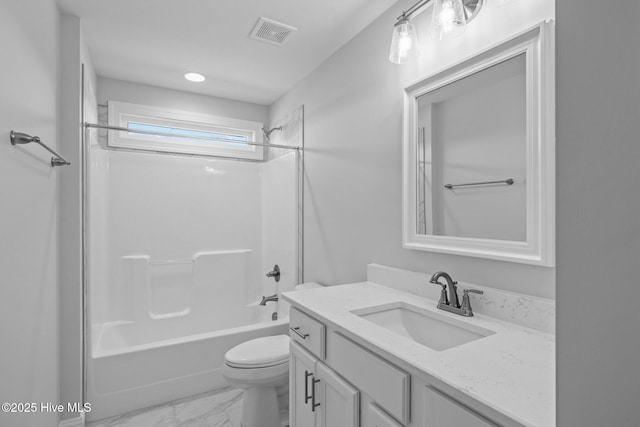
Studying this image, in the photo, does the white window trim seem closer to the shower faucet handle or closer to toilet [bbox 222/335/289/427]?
the shower faucet handle

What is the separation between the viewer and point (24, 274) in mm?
1224

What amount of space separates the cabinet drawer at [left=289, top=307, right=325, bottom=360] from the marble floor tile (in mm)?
942

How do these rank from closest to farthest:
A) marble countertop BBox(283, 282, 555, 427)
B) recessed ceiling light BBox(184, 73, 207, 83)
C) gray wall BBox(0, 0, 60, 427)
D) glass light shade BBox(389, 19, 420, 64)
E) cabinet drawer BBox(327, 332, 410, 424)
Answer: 1. marble countertop BBox(283, 282, 555, 427)
2. cabinet drawer BBox(327, 332, 410, 424)
3. gray wall BBox(0, 0, 60, 427)
4. glass light shade BBox(389, 19, 420, 64)
5. recessed ceiling light BBox(184, 73, 207, 83)

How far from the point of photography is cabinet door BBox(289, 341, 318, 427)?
1.36 m

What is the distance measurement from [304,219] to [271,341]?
1018mm

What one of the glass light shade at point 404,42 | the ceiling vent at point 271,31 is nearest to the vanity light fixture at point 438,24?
the glass light shade at point 404,42

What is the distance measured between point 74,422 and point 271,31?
258 centimetres

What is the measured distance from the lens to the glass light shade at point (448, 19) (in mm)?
1285

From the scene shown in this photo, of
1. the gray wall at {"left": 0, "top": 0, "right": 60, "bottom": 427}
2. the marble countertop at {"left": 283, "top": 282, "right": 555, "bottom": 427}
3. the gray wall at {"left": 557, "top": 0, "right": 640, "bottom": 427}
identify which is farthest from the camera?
the gray wall at {"left": 0, "top": 0, "right": 60, "bottom": 427}

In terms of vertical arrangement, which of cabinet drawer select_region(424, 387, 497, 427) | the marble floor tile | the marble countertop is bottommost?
the marble floor tile

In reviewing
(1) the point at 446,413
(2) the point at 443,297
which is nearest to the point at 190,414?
(2) the point at 443,297

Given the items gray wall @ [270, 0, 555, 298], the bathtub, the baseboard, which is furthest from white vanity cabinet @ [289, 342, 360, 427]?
the baseboard

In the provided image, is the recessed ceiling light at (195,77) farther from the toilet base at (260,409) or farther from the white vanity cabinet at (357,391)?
the toilet base at (260,409)

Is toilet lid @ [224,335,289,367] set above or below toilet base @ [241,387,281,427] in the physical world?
above
